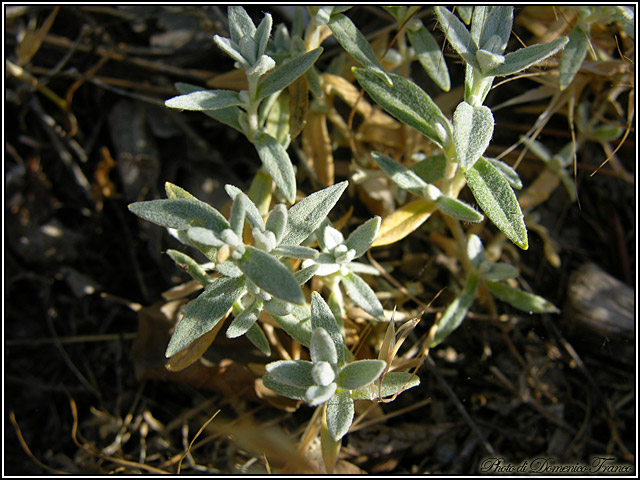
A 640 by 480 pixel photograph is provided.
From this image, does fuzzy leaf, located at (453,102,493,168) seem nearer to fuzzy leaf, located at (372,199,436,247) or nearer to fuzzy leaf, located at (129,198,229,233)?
fuzzy leaf, located at (372,199,436,247)

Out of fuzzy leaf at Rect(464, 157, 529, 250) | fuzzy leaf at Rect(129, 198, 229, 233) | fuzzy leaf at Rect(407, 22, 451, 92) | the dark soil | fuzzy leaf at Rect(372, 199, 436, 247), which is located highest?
fuzzy leaf at Rect(407, 22, 451, 92)

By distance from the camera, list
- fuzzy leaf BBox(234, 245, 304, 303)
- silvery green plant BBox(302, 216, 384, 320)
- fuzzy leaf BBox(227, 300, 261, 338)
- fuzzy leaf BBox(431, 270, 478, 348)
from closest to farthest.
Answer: fuzzy leaf BBox(234, 245, 304, 303) < fuzzy leaf BBox(227, 300, 261, 338) < silvery green plant BBox(302, 216, 384, 320) < fuzzy leaf BBox(431, 270, 478, 348)

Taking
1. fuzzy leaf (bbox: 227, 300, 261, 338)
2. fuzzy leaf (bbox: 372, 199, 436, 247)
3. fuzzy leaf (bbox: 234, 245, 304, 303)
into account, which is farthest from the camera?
fuzzy leaf (bbox: 372, 199, 436, 247)

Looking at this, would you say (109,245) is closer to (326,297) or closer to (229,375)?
(229,375)

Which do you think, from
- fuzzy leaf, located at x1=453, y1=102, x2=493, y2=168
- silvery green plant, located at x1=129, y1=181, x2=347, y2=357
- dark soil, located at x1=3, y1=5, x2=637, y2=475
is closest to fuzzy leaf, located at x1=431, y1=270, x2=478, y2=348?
dark soil, located at x1=3, y1=5, x2=637, y2=475

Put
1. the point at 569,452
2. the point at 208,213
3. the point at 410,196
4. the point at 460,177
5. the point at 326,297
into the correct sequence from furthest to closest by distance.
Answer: the point at 410,196
the point at 569,452
the point at 326,297
the point at 460,177
the point at 208,213

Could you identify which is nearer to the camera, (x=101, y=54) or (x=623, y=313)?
(x=623, y=313)

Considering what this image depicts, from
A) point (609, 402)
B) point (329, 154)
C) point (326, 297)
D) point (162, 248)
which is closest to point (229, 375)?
point (326, 297)
